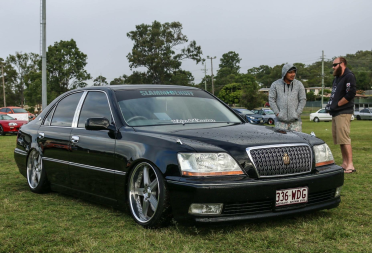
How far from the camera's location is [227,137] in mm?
4289

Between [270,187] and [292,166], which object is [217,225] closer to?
[270,187]

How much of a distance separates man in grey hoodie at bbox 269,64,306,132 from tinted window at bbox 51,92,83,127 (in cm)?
302

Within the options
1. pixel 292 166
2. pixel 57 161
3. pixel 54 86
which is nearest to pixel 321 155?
pixel 292 166

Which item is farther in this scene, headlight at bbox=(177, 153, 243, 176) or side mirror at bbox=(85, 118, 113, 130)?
side mirror at bbox=(85, 118, 113, 130)

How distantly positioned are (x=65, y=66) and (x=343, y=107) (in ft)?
192

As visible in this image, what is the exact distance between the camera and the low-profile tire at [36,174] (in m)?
6.08

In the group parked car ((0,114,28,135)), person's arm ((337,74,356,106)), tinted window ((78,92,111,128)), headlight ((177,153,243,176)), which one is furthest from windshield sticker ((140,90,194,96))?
parked car ((0,114,28,135))

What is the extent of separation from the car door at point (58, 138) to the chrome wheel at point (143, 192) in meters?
1.29

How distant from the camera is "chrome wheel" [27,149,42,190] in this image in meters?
6.22

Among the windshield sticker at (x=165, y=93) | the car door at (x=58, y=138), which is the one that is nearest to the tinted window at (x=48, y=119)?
the car door at (x=58, y=138)

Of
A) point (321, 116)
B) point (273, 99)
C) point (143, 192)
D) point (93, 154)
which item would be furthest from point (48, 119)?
point (321, 116)

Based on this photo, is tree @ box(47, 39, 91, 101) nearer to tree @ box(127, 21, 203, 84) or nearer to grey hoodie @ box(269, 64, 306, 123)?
tree @ box(127, 21, 203, 84)

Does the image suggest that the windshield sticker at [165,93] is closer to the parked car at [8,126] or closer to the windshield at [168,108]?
the windshield at [168,108]

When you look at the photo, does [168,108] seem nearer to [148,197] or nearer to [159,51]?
[148,197]
